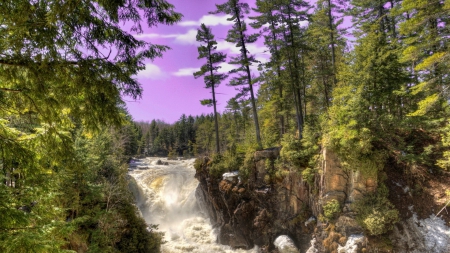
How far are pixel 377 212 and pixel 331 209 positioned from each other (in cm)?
215

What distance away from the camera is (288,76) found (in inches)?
727

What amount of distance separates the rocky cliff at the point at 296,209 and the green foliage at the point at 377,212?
0.31 meters

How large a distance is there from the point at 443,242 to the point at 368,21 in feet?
57.6

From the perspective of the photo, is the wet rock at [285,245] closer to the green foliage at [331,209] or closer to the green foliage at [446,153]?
the green foliage at [331,209]

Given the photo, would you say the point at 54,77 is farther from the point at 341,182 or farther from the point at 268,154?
the point at 268,154

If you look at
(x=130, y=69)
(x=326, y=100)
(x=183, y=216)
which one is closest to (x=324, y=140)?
(x=326, y=100)

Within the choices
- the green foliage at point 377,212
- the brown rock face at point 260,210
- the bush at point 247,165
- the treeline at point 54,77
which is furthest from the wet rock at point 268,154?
the treeline at point 54,77

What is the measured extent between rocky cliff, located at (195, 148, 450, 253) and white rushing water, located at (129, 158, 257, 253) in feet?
4.97

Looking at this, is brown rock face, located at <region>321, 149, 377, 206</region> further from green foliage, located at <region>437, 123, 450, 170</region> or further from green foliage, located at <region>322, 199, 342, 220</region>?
green foliage, located at <region>437, 123, 450, 170</region>

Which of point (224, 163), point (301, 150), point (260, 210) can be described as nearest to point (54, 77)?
point (301, 150)

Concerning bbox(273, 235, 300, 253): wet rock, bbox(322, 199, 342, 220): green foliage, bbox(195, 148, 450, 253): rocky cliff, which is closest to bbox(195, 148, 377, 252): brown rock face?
bbox(195, 148, 450, 253): rocky cliff

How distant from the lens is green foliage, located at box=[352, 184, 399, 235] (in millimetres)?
10523

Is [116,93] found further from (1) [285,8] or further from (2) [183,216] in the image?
(2) [183,216]

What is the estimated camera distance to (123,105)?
527 cm
